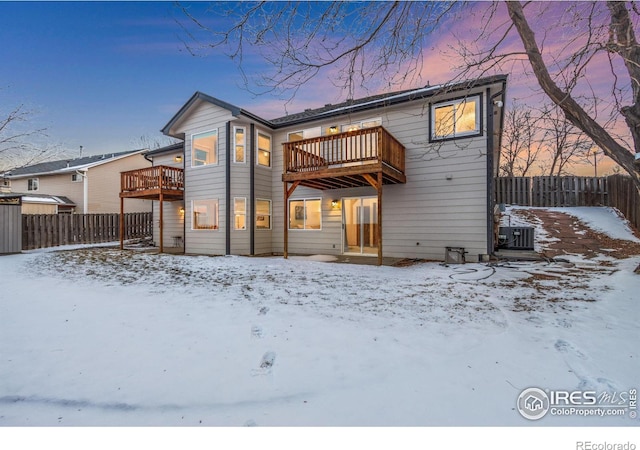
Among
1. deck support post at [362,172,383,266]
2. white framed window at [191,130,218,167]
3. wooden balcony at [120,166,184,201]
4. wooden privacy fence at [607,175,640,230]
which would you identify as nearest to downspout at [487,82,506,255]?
deck support post at [362,172,383,266]

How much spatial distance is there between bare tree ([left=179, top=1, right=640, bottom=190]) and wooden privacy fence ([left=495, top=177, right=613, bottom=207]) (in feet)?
36.5

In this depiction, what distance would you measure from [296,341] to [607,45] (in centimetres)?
510

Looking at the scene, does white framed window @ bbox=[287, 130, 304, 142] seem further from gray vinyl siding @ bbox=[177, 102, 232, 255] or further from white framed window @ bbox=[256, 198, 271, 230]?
white framed window @ bbox=[256, 198, 271, 230]

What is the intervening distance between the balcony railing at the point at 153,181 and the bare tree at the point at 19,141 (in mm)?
2757

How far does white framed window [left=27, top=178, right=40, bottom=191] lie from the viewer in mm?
21484

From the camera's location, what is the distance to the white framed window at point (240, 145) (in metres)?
10.6

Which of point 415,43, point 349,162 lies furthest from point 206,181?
point 415,43

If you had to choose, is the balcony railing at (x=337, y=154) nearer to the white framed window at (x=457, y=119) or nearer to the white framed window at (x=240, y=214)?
the white framed window at (x=457, y=119)

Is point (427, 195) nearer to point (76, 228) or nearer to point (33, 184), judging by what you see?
point (76, 228)

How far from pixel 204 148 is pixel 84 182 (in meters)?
13.8

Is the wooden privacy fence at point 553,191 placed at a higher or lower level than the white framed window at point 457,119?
lower

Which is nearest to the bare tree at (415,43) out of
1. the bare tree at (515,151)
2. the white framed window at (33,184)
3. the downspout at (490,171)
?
the downspout at (490,171)
